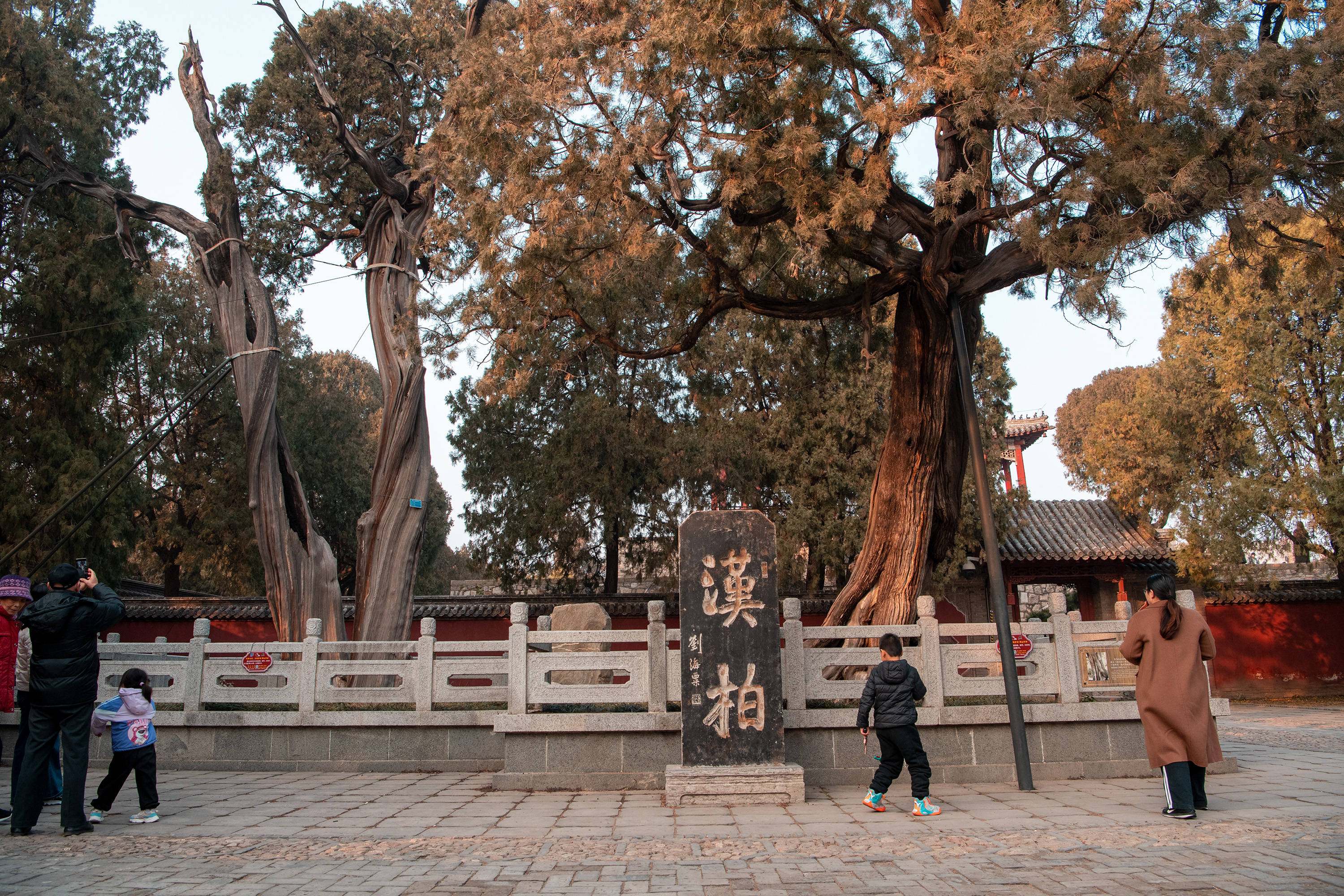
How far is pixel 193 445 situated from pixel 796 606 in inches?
653

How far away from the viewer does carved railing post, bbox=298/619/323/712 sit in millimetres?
7918

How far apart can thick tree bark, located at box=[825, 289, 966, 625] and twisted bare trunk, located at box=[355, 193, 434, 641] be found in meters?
5.51

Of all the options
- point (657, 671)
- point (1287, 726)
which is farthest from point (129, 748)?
point (1287, 726)

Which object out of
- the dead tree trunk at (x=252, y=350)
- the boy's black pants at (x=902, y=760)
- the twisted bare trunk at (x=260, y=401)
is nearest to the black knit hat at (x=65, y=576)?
the boy's black pants at (x=902, y=760)

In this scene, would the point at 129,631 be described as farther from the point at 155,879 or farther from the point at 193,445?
the point at 155,879

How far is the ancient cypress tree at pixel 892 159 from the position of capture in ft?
19.9

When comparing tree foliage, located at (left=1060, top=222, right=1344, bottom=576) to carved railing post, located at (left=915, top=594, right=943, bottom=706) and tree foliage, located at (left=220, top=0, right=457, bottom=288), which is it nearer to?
carved railing post, located at (left=915, top=594, right=943, bottom=706)

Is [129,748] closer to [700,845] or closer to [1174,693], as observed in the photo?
[700,845]

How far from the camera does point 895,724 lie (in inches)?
210

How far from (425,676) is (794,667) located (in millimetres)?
3365

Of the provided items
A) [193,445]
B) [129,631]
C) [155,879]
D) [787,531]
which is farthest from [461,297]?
[193,445]

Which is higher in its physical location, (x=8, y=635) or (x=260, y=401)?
(x=260, y=401)

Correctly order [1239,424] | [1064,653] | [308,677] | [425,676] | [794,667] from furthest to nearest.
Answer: [1239,424] → [308,677] → [425,676] → [1064,653] → [794,667]

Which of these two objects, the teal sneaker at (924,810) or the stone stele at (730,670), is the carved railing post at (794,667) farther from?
the teal sneaker at (924,810)
